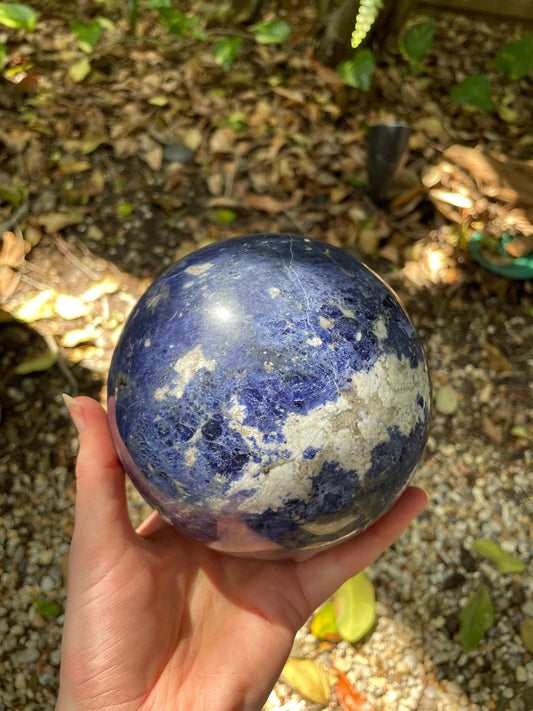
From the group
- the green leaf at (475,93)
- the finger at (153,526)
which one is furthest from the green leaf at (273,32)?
the finger at (153,526)

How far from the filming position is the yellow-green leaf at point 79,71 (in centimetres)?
371

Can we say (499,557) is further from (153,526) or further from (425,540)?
(153,526)

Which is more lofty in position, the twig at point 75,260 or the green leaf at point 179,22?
the green leaf at point 179,22

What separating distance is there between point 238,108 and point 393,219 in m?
1.23

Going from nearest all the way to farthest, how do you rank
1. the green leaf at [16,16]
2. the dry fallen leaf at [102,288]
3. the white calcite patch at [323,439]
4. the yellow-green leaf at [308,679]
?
the white calcite patch at [323,439], the yellow-green leaf at [308,679], the dry fallen leaf at [102,288], the green leaf at [16,16]

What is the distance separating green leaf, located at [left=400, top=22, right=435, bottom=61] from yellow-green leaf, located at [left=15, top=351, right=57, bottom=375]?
2.90m

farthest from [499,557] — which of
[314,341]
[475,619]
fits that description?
[314,341]

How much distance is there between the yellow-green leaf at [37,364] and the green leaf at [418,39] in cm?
290

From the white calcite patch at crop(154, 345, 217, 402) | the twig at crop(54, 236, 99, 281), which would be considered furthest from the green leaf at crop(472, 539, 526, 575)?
the twig at crop(54, 236, 99, 281)

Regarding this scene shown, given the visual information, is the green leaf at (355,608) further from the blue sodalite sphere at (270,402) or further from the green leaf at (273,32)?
the green leaf at (273,32)

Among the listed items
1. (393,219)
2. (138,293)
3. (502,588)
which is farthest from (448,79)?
(502,588)

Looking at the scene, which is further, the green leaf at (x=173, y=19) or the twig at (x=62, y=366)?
the green leaf at (x=173, y=19)

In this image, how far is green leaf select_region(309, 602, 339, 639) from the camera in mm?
2410

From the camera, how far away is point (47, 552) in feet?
8.28
